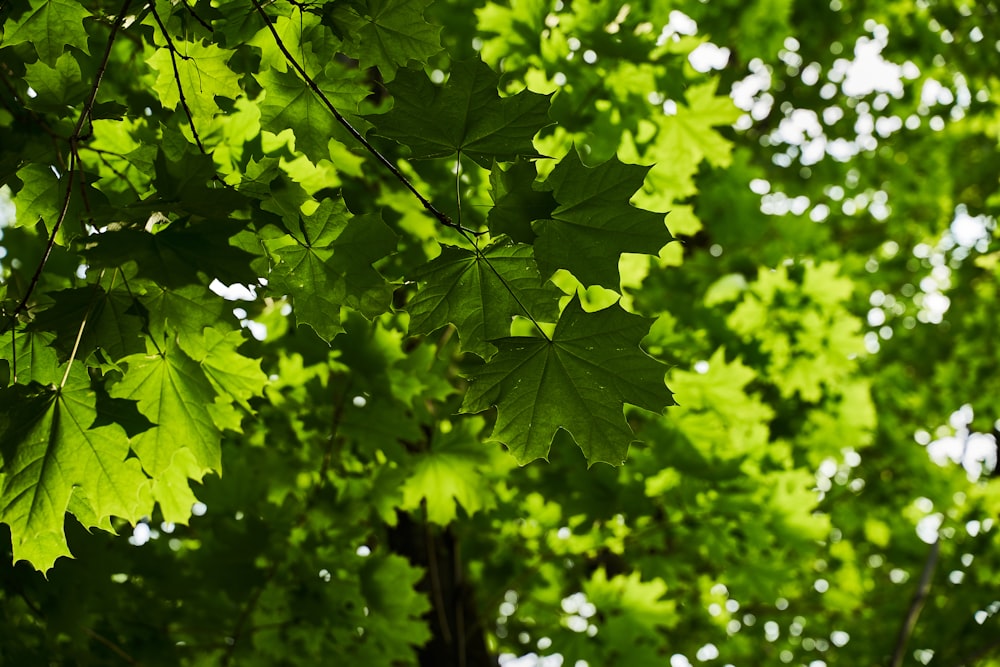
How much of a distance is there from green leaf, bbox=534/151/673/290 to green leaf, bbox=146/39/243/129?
0.95 meters

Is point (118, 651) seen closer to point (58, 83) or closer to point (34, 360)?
point (34, 360)

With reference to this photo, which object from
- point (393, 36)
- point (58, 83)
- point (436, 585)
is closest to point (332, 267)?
point (393, 36)

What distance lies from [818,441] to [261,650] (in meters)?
3.33

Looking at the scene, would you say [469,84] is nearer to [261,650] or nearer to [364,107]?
[364,107]

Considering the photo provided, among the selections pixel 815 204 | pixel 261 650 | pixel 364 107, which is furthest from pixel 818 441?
pixel 364 107

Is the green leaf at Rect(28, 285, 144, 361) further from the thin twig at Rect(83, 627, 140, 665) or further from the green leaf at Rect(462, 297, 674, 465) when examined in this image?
the thin twig at Rect(83, 627, 140, 665)

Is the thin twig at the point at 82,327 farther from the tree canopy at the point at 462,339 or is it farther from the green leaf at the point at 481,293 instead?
the green leaf at the point at 481,293

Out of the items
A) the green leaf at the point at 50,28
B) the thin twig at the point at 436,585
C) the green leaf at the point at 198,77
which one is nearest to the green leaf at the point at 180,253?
the green leaf at the point at 198,77

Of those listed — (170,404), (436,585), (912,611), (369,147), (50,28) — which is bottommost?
(912,611)

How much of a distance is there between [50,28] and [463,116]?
1159 mm

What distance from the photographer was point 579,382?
1.52 metres

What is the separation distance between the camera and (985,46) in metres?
5.14

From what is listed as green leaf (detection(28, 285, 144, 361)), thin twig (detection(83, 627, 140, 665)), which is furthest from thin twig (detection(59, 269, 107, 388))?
thin twig (detection(83, 627, 140, 665))

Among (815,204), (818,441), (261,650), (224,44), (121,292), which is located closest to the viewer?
(121,292)
